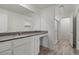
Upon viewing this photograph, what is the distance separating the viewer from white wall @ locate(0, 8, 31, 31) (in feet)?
5.42

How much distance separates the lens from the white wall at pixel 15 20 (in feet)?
5.42

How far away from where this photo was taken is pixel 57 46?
1864 millimetres

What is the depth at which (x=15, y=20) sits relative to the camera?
178 centimetres

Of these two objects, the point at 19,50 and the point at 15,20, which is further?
the point at 15,20

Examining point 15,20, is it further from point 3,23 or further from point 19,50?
point 19,50

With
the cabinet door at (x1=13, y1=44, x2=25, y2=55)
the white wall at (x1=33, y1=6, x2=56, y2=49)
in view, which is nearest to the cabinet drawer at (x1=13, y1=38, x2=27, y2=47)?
the cabinet door at (x1=13, y1=44, x2=25, y2=55)

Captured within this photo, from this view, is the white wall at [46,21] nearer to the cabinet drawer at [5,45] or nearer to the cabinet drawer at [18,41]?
the cabinet drawer at [18,41]

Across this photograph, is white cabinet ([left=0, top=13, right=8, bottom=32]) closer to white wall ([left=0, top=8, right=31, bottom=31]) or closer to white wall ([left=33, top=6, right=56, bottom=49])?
white wall ([left=0, top=8, right=31, bottom=31])

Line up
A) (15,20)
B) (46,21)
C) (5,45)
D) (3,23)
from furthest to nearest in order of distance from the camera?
(46,21)
(15,20)
(3,23)
(5,45)

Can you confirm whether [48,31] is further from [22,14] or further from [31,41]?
[22,14]

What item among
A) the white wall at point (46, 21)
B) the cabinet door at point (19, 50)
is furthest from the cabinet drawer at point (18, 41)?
the white wall at point (46, 21)

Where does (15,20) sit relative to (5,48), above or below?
above

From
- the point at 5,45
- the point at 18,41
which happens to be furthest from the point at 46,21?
the point at 5,45

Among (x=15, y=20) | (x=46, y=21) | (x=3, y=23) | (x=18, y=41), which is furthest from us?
(x=46, y=21)
